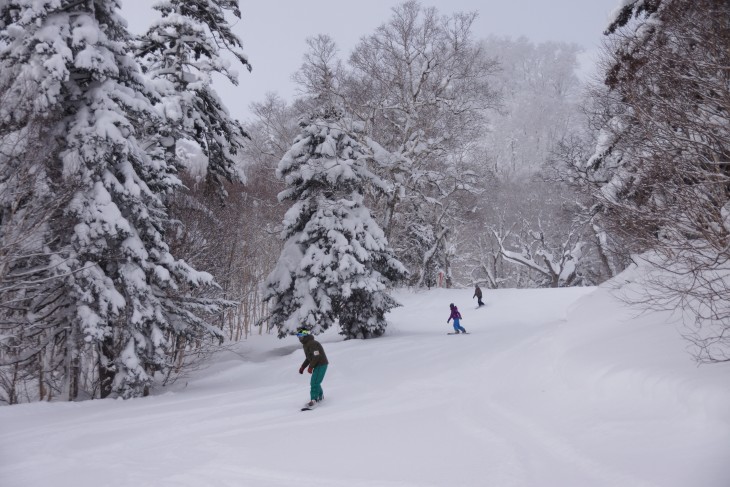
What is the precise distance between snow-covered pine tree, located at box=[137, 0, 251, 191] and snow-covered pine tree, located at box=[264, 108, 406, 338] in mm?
2488

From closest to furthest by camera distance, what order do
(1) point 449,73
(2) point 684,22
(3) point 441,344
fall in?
(2) point 684,22
(3) point 441,344
(1) point 449,73

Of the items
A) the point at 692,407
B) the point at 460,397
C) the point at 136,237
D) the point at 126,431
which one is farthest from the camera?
the point at 136,237

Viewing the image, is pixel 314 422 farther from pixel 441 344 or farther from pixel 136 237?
pixel 441 344

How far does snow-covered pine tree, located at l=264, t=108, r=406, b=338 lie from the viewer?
16641 mm

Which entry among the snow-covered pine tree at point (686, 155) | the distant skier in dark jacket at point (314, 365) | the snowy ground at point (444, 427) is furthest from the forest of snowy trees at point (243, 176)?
the distant skier in dark jacket at point (314, 365)

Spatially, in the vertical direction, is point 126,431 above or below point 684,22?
below

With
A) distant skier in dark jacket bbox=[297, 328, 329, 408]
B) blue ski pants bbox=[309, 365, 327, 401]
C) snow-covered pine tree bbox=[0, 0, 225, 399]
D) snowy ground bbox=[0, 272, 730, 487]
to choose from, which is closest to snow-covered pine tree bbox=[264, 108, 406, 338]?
snowy ground bbox=[0, 272, 730, 487]

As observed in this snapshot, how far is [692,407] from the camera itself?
18.2 feet

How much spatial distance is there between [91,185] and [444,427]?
9.65 m

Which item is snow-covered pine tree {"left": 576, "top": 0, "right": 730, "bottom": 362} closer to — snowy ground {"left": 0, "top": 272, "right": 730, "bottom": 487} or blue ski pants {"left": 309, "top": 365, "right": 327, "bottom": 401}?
snowy ground {"left": 0, "top": 272, "right": 730, "bottom": 487}

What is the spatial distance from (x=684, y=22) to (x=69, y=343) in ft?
44.6

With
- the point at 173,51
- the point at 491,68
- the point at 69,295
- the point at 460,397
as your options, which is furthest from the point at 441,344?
the point at 491,68

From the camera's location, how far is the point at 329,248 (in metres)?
17.3

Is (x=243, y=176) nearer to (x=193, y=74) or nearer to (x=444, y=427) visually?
(x=193, y=74)
